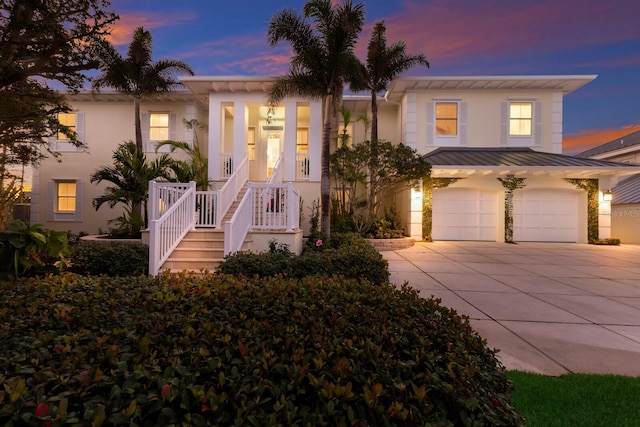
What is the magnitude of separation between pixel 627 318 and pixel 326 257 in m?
4.50

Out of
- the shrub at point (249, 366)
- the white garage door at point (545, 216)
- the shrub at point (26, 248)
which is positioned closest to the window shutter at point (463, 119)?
the white garage door at point (545, 216)

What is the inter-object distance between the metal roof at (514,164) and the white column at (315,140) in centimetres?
446

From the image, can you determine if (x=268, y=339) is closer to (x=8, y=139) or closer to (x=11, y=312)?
(x=11, y=312)

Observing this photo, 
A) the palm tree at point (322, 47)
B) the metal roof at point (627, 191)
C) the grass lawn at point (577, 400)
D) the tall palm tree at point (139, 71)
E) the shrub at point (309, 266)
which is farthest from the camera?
the metal roof at point (627, 191)

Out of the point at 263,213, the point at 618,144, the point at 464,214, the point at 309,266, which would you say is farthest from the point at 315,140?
the point at 618,144

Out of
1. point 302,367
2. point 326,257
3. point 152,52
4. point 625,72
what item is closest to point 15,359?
point 302,367

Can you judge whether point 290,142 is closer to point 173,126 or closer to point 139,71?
point 173,126

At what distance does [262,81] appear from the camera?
12.0 metres

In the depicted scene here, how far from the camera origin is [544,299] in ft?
18.0

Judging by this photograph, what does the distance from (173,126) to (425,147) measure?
11401mm

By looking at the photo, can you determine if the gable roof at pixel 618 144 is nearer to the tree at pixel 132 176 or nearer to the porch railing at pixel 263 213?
the porch railing at pixel 263 213

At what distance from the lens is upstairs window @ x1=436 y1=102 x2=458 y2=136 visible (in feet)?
46.0

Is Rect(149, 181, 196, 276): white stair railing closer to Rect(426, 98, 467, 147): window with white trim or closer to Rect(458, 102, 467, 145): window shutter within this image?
Rect(426, 98, 467, 147): window with white trim

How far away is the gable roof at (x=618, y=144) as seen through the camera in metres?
20.5
